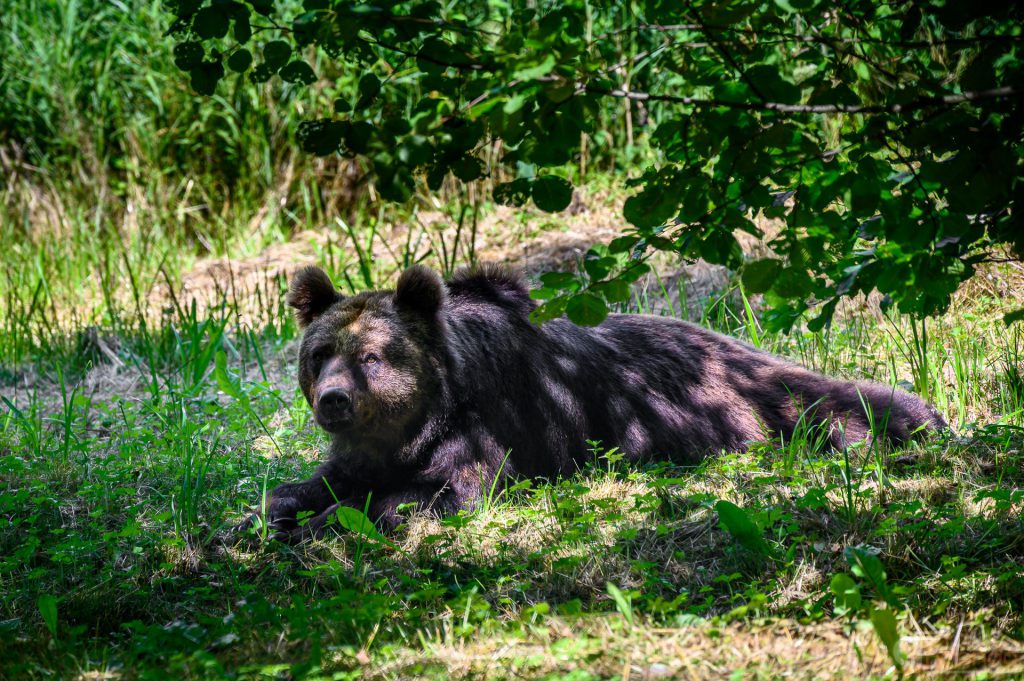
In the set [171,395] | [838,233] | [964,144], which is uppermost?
[964,144]

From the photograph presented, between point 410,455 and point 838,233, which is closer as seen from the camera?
point 838,233

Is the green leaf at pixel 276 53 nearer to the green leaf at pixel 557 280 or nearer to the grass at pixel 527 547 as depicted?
the green leaf at pixel 557 280

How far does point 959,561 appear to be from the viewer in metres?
3.41

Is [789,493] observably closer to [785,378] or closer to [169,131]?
[785,378]

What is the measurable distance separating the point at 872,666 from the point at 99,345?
262 inches

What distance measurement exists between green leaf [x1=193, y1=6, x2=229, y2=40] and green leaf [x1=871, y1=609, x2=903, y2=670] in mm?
2483

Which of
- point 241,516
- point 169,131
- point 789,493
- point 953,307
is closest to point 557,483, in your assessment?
point 789,493

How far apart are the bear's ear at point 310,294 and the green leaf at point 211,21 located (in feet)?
7.56

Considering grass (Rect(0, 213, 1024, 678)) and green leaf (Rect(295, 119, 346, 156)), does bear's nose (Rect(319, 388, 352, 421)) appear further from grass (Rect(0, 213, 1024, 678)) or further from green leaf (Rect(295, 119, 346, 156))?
green leaf (Rect(295, 119, 346, 156))

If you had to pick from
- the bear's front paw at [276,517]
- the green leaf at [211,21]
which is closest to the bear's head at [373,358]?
the bear's front paw at [276,517]

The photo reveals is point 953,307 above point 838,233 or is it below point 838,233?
below

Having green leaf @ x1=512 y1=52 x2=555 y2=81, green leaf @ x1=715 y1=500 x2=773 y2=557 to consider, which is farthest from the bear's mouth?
green leaf @ x1=512 y1=52 x2=555 y2=81

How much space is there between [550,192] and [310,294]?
98.6 inches

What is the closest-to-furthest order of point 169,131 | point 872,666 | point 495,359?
point 872,666 < point 495,359 < point 169,131
